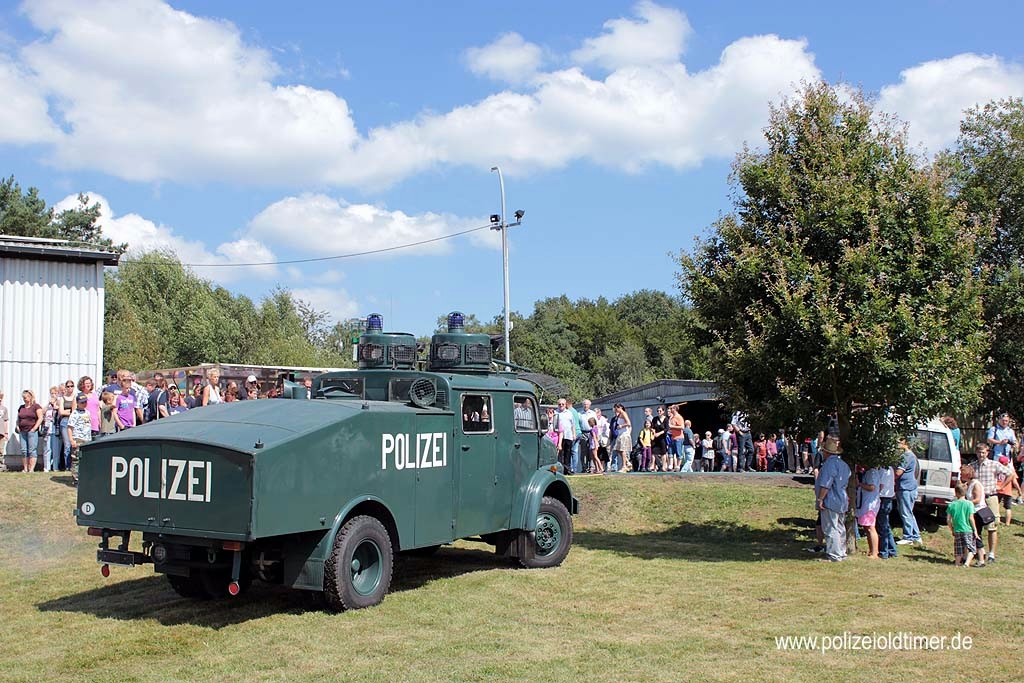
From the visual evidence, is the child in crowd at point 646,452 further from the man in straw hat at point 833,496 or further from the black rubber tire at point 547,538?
the black rubber tire at point 547,538

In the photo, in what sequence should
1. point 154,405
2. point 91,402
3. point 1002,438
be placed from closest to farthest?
1. point 91,402
2. point 154,405
3. point 1002,438

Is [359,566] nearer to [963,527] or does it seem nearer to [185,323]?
[963,527]

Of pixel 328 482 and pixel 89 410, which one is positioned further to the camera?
pixel 89 410

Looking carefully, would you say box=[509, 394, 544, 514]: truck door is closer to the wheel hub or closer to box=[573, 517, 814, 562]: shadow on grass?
the wheel hub

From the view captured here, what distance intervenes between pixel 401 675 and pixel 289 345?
4841 cm

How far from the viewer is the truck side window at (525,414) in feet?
40.0

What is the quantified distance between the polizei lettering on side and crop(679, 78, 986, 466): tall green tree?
5.09 metres

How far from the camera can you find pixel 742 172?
14.9m

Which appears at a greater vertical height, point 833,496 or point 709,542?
point 833,496

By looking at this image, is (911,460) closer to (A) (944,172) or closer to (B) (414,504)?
(A) (944,172)

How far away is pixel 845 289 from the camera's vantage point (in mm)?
13172

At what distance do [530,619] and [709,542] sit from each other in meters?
7.59

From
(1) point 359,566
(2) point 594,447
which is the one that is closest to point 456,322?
(1) point 359,566

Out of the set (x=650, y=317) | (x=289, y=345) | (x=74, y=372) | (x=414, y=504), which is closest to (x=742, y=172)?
(x=414, y=504)
